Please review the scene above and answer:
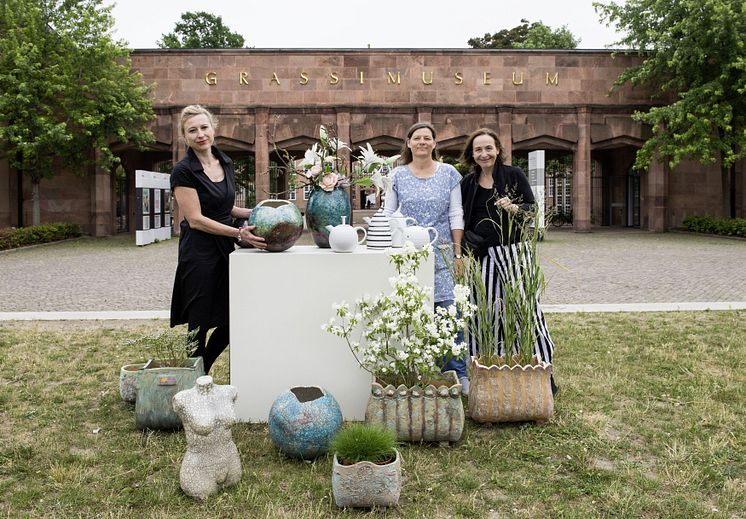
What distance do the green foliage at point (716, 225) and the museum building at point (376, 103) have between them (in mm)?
1125

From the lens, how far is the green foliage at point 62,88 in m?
21.2

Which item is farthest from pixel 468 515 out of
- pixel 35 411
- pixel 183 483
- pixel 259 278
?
pixel 35 411

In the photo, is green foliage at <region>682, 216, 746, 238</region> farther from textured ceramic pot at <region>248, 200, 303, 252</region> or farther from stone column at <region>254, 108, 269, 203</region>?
textured ceramic pot at <region>248, 200, 303, 252</region>

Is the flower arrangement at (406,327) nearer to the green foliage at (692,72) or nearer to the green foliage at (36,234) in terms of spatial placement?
the green foliage at (36,234)

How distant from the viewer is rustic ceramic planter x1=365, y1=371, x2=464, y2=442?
3990 mm

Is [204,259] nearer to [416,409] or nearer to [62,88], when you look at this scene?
[416,409]

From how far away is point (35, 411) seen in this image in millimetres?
4863

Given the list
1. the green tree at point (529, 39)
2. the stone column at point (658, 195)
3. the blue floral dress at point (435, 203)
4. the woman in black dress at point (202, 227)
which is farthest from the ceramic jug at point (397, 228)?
the green tree at point (529, 39)

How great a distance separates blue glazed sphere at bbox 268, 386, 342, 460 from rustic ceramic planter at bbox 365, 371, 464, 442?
251mm

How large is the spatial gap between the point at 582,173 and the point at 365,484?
24.1 m

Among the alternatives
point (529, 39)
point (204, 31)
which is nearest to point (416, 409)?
point (529, 39)

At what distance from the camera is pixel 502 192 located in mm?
5043

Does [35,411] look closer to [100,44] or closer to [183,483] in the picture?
[183,483]

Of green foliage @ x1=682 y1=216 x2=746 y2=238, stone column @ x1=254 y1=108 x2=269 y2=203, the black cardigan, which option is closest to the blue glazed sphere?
the black cardigan
